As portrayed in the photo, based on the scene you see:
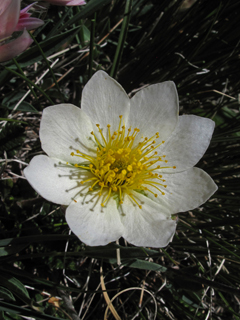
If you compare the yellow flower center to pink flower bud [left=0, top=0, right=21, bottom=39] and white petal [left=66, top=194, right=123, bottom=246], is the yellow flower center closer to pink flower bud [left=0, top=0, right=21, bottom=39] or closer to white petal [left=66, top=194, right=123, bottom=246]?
white petal [left=66, top=194, right=123, bottom=246]

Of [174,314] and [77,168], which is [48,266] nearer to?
[77,168]

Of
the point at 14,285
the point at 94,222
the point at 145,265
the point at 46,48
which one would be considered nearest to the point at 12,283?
the point at 14,285

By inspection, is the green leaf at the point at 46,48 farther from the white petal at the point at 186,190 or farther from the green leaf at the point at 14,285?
the green leaf at the point at 14,285

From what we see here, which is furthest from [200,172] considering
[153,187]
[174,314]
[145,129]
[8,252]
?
[174,314]

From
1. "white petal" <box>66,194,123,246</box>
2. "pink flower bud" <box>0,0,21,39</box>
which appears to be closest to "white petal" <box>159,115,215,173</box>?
"white petal" <box>66,194,123,246</box>

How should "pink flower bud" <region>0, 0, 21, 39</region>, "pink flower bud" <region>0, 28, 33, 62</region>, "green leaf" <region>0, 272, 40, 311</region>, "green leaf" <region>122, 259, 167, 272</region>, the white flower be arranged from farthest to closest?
"green leaf" <region>122, 259, 167, 272</region> → "green leaf" <region>0, 272, 40, 311</region> → the white flower → "pink flower bud" <region>0, 28, 33, 62</region> → "pink flower bud" <region>0, 0, 21, 39</region>

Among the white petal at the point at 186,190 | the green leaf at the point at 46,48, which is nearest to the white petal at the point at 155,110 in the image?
the white petal at the point at 186,190
